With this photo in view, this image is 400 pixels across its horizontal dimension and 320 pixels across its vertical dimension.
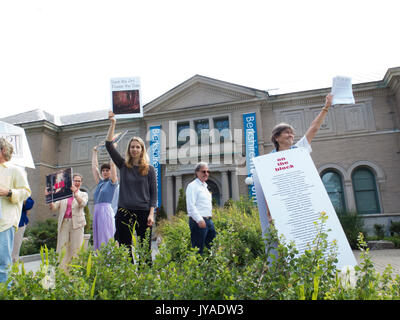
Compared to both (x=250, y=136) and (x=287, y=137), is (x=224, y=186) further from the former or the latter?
(x=287, y=137)

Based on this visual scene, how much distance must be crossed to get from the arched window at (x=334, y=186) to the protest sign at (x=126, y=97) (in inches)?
627

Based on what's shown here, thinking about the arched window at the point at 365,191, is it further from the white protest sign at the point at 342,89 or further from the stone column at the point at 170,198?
the white protest sign at the point at 342,89

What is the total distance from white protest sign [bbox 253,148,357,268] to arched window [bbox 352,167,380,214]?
16.7 meters

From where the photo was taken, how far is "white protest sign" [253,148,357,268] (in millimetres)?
2170

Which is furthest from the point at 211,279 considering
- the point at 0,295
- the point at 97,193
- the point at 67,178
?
the point at 97,193

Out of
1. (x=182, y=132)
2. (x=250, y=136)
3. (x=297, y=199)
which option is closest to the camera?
(x=297, y=199)

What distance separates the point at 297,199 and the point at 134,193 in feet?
7.08

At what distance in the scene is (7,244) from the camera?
3.34 m

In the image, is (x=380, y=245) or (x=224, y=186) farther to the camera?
(x=224, y=186)

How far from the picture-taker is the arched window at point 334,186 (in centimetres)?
1698

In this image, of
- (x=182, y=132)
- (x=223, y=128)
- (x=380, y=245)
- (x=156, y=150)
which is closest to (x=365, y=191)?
(x=380, y=245)

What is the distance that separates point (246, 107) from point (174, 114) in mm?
5235

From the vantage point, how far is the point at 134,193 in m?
3.65

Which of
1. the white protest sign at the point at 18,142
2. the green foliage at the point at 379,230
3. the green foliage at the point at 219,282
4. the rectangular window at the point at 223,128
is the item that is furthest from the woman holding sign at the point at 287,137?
the rectangular window at the point at 223,128
